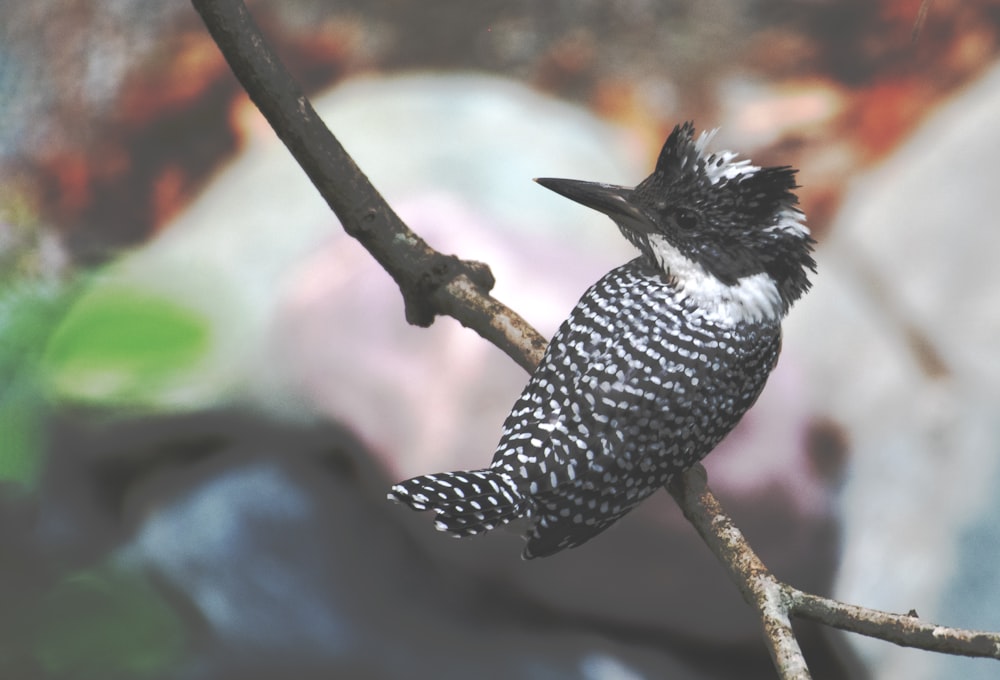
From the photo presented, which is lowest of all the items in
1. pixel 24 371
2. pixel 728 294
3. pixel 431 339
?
pixel 728 294

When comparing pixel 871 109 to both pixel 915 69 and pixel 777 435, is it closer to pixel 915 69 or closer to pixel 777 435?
pixel 915 69

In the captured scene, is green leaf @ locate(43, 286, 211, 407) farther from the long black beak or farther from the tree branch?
the long black beak

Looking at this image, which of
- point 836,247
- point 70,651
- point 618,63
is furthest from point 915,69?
point 70,651

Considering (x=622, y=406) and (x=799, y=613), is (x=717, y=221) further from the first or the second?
(x=799, y=613)

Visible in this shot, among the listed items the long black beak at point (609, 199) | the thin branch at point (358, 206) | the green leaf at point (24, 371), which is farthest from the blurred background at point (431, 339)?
the long black beak at point (609, 199)

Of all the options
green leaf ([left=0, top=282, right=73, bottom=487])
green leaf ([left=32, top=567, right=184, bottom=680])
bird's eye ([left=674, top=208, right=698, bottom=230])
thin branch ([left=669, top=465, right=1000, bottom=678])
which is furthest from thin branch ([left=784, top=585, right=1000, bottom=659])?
green leaf ([left=0, top=282, right=73, bottom=487])

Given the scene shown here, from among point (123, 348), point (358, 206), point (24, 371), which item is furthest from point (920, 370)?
point (24, 371)

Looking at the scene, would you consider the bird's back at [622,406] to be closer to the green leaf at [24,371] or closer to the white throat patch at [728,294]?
the white throat patch at [728,294]

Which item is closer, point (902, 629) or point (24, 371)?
point (902, 629)
